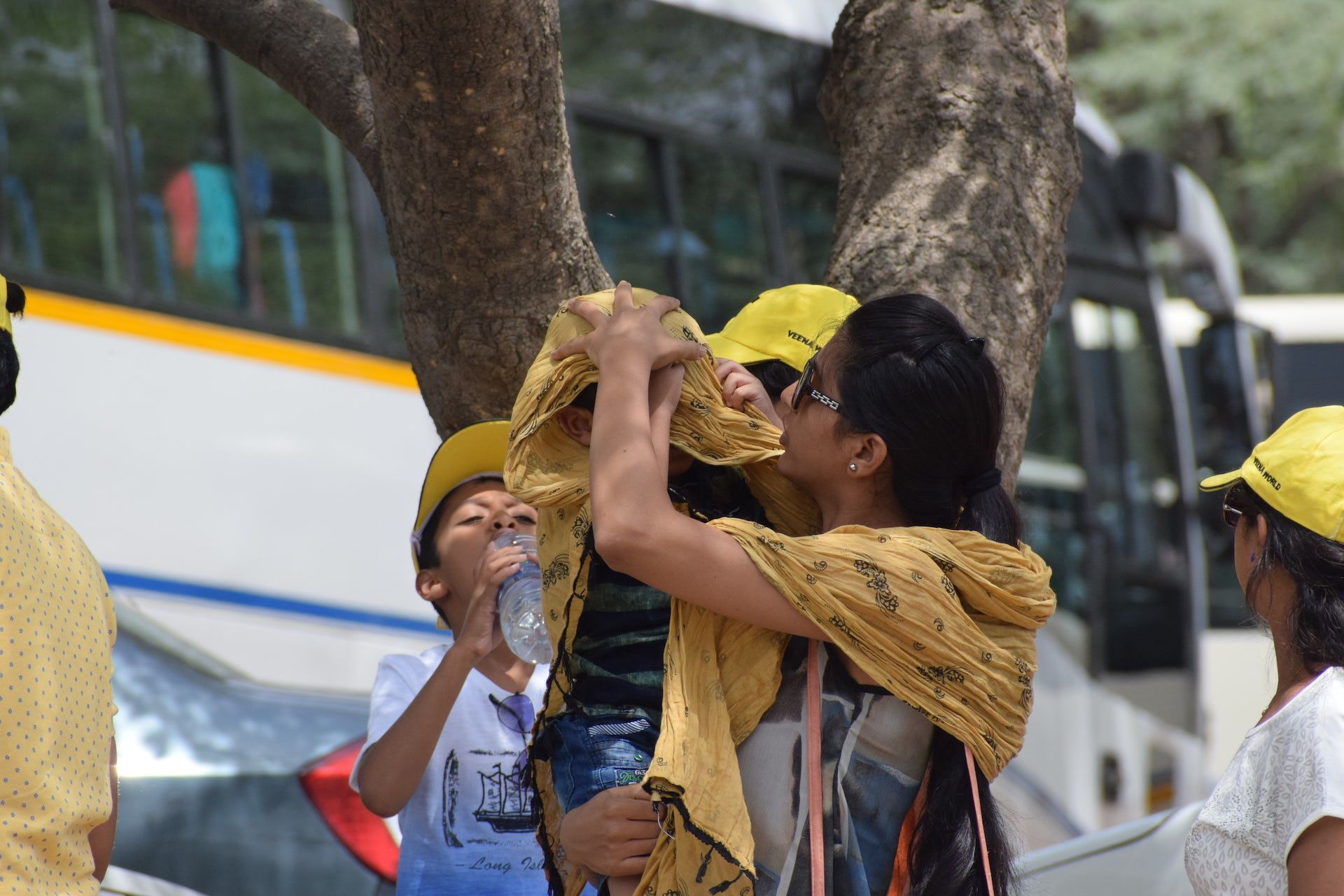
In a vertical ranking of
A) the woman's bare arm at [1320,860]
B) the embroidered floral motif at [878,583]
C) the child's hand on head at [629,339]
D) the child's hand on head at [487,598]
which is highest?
the child's hand on head at [629,339]

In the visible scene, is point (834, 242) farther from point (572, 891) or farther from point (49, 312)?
point (49, 312)

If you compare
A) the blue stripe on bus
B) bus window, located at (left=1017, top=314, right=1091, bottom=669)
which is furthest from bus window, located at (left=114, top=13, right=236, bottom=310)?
bus window, located at (left=1017, top=314, right=1091, bottom=669)

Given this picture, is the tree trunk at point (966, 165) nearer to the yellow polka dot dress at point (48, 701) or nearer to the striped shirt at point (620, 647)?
the striped shirt at point (620, 647)

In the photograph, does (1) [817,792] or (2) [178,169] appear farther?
(2) [178,169]

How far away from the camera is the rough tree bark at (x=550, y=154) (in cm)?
223

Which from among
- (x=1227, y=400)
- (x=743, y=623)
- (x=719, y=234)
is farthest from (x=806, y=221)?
(x=743, y=623)

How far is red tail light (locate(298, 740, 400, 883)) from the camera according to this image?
3.09m

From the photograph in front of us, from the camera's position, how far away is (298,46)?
2.73 metres

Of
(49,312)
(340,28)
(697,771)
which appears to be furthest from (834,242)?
(49,312)

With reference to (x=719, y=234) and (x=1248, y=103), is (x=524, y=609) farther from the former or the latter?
(x=1248, y=103)

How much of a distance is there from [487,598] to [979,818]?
93 cm

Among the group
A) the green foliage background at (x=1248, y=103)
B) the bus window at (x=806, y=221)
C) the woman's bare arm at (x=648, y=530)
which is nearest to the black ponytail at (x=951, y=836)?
the woman's bare arm at (x=648, y=530)

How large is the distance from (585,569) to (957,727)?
50 centimetres

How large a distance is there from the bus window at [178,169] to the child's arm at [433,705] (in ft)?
8.87
